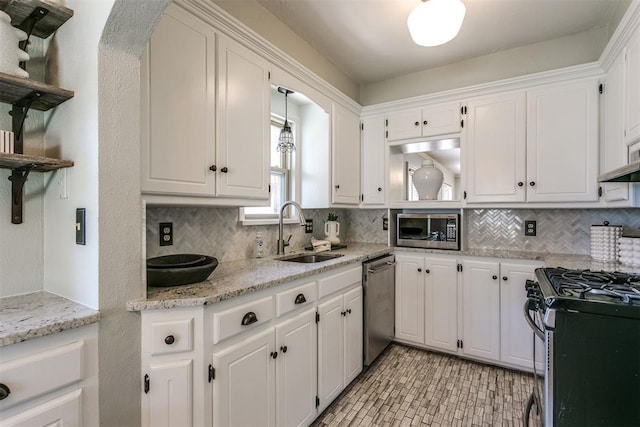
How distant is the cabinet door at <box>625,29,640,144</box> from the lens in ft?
5.60

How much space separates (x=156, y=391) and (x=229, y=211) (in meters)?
1.21

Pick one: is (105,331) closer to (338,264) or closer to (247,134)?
(247,134)

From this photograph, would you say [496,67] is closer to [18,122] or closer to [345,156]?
[345,156]

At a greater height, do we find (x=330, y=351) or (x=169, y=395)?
(x=169, y=395)

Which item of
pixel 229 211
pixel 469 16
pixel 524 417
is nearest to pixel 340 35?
pixel 469 16

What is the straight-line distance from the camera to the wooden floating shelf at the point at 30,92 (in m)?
1.02

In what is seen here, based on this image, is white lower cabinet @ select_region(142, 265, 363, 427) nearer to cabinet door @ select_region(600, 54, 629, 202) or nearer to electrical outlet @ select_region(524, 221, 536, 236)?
→ electrical outlet @ select_region(524, 221, 536, 236)

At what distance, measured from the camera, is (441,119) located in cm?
285

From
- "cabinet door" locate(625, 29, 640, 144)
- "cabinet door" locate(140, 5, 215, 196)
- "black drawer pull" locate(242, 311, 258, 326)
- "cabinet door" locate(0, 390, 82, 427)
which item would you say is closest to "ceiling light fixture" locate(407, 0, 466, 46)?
"cabinet door" locate(625, 29, 640, 144)

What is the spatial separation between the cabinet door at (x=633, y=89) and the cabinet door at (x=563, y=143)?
48cm

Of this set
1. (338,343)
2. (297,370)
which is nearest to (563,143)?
(338,343)

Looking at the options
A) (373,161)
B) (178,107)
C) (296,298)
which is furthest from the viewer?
(373,161)

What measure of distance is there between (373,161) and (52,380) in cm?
282

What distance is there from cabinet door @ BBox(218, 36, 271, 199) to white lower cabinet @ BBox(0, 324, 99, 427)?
0.90 meters
